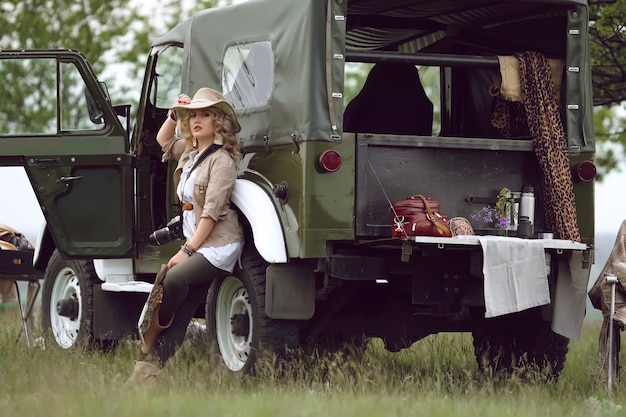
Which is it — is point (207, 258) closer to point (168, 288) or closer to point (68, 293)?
point (168, 288)

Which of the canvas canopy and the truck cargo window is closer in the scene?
the canvas canopy

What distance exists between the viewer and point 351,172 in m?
8.51

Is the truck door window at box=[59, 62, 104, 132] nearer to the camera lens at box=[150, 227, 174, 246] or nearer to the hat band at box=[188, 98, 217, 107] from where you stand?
the camera lens at box=[150, 227, 174, 246]

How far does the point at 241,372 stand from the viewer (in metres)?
8.88

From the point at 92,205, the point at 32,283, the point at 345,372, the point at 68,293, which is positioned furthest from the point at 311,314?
the point at 32,283

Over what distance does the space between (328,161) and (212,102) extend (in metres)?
0.95

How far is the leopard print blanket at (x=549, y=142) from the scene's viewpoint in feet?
29.7

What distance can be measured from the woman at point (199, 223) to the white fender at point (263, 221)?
108 mm

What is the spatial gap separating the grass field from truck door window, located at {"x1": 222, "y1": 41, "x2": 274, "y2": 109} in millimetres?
1718

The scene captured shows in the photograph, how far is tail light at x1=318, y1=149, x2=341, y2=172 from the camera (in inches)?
330

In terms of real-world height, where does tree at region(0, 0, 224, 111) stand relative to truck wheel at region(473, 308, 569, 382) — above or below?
above

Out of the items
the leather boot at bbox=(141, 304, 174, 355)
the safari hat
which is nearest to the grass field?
the leather boot at bbox=(141, 304, 174, 355)

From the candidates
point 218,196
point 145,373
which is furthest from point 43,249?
point 145,373

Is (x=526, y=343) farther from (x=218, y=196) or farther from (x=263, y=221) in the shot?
(x=218, y=196)
